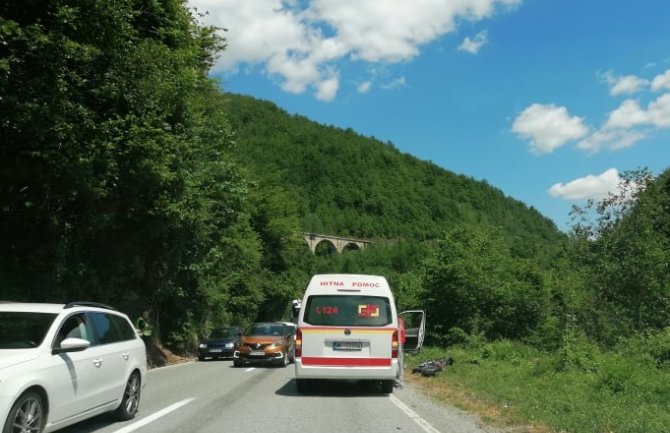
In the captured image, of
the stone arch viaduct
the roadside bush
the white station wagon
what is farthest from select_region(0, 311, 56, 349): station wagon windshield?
the stone arch viaduct

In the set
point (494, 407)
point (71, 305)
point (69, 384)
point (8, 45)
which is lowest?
point (494, 407)

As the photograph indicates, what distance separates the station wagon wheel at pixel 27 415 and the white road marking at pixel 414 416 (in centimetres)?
495

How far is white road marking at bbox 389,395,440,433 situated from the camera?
903 cm

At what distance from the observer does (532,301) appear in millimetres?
32500

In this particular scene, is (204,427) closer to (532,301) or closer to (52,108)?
(52,108)

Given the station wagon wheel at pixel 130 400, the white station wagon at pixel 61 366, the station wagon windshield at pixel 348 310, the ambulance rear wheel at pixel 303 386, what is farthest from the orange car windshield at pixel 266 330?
the white station wagon at pixel 61 366

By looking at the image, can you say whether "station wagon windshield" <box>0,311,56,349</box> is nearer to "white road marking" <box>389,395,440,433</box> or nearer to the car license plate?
"white road marking" <box>389,395,440,433</box>

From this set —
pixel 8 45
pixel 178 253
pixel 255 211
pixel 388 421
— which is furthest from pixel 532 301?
pixel 255 211

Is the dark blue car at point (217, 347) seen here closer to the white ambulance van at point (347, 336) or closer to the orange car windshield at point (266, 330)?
the orange car windshield at point (266, 330)

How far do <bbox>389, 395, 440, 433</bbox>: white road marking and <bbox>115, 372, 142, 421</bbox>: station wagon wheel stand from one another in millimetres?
4336

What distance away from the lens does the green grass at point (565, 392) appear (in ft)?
30.5

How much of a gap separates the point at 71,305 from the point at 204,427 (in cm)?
248

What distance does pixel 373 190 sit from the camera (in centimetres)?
13975

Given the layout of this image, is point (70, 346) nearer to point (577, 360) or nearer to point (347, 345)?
point (347, 345)
